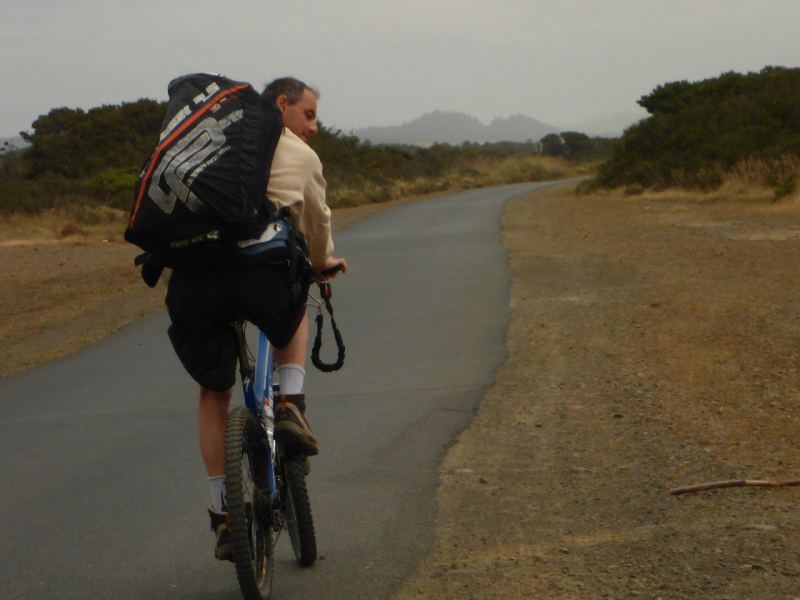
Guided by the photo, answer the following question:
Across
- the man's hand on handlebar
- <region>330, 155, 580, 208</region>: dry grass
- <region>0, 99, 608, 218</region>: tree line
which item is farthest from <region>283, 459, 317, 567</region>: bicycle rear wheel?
<region>330, 155, 580, 208</region>: dry grass

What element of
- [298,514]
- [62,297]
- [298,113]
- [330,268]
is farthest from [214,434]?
[62,297]

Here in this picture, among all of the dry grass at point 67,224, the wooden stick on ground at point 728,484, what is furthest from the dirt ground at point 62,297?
the wooden stick on ground at point 728,484

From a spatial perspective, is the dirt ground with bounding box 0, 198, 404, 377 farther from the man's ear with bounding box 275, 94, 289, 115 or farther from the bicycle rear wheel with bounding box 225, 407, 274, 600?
the bicycle rear wheel with bounding box 225, 407, 274, 600

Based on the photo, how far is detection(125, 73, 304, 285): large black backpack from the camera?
12.1 feet

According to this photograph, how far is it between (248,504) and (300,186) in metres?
1.06

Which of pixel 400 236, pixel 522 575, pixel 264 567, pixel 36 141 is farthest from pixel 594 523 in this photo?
pixel 36 141

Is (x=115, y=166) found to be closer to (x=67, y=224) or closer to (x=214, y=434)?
(x=67, y=224)

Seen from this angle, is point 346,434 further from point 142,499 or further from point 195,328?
point 195,328

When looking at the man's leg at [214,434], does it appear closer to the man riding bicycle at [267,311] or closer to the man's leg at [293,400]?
the man riding bicycle at [267,311]

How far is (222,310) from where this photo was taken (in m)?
3.91

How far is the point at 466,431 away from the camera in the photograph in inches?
270

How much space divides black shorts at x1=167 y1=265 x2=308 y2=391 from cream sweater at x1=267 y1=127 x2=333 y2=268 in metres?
0.22

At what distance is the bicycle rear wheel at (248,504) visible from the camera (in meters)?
3.72

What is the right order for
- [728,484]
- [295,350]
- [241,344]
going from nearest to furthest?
[241,344], [295,350], [728,484]
